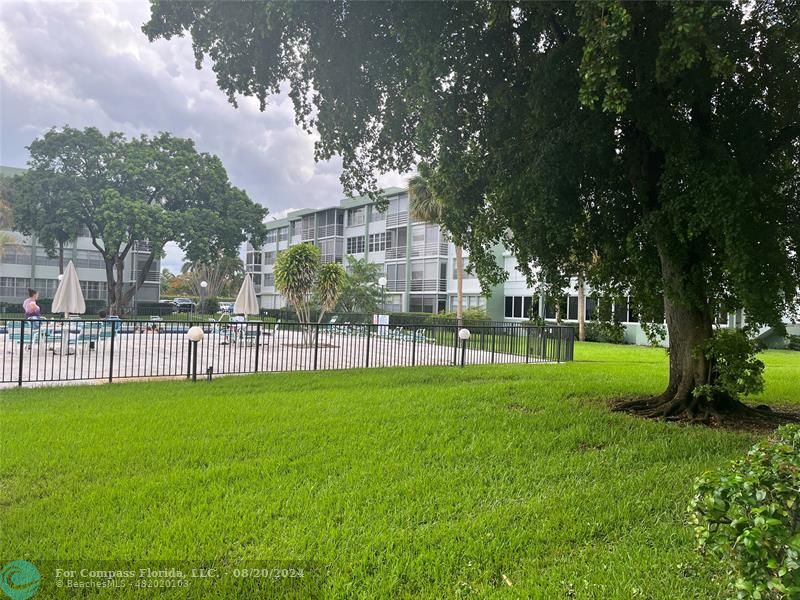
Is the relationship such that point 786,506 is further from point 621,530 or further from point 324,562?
point 324,562

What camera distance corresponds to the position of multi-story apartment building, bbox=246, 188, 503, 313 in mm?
37469

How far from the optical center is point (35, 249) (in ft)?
133

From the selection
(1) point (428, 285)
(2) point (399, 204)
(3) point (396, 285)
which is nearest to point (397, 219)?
(2) point (399, 204)

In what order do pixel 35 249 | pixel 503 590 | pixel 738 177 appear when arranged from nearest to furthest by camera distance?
pixel 503 590
pixel 738 177
pixel 35 249

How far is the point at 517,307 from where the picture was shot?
3356 cm

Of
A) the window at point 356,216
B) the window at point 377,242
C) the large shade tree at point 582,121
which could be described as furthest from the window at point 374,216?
the large shade tree at point 582,121

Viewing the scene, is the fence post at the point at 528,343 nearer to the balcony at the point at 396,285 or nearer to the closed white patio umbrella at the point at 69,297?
the closed white patio umbrella at the point at 69,297

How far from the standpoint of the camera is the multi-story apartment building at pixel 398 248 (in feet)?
123

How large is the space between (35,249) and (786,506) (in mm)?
49548

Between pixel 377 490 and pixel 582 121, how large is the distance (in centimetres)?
506

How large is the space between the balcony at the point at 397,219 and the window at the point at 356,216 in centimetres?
384

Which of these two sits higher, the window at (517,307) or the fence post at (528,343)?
the window at (517,307)

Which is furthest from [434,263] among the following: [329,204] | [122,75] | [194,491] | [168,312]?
[194,491]

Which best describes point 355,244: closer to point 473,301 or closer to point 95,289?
point 473,301
